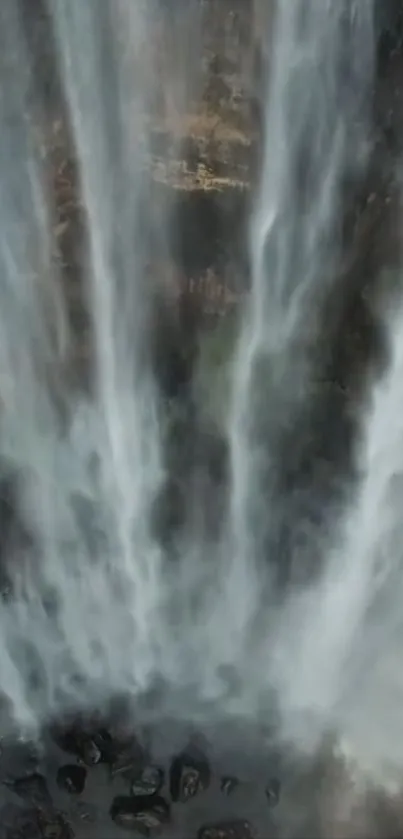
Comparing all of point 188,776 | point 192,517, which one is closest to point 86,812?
point 188,776

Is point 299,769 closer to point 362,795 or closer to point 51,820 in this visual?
point 362,795

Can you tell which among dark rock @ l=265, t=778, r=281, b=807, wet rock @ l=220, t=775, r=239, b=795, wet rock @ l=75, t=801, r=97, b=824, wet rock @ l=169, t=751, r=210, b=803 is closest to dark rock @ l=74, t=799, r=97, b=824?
wet rock @ l=75, t=801, r=97, b=824

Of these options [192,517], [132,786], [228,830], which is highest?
[192,517]

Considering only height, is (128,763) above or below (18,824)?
above

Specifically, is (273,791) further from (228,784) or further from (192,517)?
(192,517)

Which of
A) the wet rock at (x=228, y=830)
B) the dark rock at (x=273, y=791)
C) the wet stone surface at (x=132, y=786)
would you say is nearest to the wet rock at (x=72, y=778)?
the wet stone surface at (x=132, y=786)

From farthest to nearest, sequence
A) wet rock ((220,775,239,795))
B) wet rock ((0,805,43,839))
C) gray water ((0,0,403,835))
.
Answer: wet rock ((220,775,239,795)) < wet rock ((0,805,43,839)) < gray water ((0,0,403,835))

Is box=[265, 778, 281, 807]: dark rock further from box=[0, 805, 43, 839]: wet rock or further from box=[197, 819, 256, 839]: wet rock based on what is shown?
box=[0, 805, 43, 839]: wet rock
